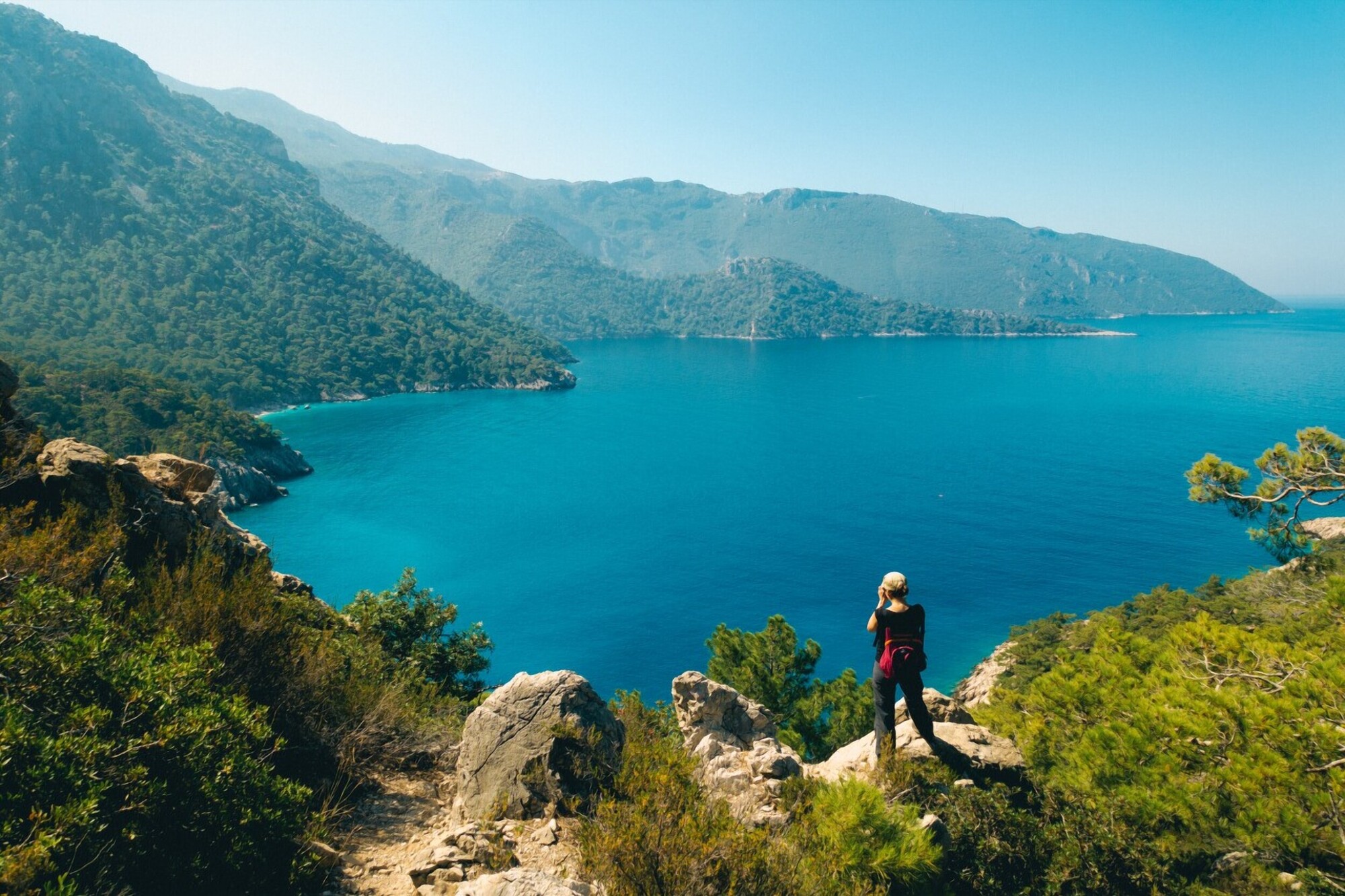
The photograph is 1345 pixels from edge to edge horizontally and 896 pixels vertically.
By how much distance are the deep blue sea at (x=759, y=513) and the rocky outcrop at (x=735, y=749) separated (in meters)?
31.6

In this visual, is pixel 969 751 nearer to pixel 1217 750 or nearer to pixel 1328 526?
pixel 1217 750

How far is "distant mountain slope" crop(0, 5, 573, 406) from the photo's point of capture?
122375 millimetres

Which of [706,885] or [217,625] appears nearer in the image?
[706,885]

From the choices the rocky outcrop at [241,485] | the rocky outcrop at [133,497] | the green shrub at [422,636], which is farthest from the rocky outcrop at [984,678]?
the rocky outcrop at [241,485]

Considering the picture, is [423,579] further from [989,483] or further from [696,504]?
[989,483]

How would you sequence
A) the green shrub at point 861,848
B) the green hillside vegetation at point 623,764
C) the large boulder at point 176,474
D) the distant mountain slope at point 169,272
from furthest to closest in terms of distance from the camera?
the distant mountain slope at point 169,272 < the large boulder at point 176,474 < the green shrub at point 861,848 < the green hillside vegetation at point 623,764

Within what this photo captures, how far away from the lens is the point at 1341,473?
13.7m

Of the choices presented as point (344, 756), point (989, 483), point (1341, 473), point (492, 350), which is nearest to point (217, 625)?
point (344, 756)

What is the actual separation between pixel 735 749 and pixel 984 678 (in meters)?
38.2

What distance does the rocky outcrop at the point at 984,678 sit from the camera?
135 feet

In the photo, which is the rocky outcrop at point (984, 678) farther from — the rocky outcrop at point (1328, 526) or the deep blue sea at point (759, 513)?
the rocky outcrop at point (1328, 526)

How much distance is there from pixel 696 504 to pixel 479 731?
73.2 metres

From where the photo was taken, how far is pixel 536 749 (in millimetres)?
9797

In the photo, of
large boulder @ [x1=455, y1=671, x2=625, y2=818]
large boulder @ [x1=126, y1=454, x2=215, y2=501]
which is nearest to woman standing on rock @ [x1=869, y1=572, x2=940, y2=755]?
large boulder @ [x1=455, y1=671, x2=625, y2=818]
